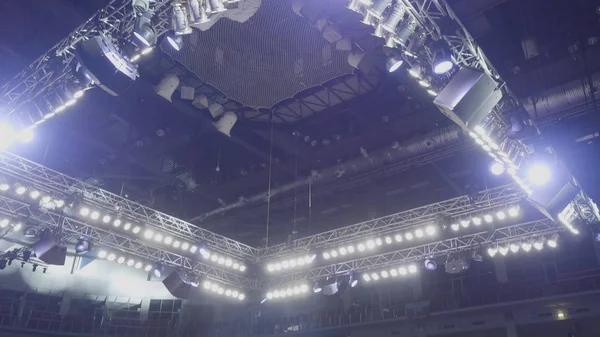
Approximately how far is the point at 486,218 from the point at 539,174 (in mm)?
2890

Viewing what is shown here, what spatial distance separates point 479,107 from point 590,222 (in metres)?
7.34

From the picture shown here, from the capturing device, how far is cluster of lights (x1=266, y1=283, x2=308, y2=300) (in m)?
16.4

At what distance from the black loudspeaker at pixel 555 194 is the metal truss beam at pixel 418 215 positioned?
1.62 metres

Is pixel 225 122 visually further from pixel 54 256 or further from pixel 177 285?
pixel 54 256

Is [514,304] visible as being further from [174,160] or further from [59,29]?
[59,29]

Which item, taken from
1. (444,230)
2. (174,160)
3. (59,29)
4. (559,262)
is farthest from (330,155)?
(559,262)

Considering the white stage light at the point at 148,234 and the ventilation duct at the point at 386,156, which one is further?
the white stage light at the point at 148,234

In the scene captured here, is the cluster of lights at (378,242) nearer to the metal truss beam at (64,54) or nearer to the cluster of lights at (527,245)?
the cluster of lights at (527,245)

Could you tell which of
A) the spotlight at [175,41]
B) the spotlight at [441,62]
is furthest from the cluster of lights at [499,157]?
the spotlight at [175,41]

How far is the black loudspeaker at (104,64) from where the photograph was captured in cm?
784

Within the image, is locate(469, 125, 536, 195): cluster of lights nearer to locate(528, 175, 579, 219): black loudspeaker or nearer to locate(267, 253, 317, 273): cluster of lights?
locate(528, 175, 579, 219): black loudspeaker

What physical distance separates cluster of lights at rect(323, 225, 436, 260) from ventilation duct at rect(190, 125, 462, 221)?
7.63 ft

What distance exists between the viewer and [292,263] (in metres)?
16.2

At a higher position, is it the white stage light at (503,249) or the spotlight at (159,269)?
the white stage light at (503,249)
